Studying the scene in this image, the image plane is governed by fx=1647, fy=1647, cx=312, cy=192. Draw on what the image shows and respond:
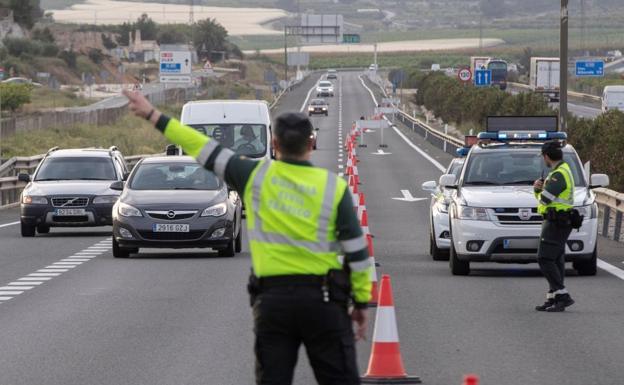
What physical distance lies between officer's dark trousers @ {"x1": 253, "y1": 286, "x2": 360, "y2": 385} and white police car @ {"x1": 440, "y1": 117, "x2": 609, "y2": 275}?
39.9ft

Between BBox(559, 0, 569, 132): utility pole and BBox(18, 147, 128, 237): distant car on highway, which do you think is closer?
BBox(18, 147, 128, 237): distant car on highway

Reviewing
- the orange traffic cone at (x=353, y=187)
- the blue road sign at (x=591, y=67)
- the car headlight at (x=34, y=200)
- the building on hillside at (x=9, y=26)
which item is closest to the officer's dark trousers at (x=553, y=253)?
the orange traffic cone at (x=353, y=187)

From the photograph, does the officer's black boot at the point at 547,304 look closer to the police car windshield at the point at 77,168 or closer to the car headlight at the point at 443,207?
the car headlight at the point at 443,207

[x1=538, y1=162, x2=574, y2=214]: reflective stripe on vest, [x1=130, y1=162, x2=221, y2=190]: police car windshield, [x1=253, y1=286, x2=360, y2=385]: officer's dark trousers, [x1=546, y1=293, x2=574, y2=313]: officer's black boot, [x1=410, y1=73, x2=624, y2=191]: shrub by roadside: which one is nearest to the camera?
[x1=253, y1=286, x2=360, y2=385]: officer's dark trousers

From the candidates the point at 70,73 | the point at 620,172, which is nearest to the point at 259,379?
the point at 620,172

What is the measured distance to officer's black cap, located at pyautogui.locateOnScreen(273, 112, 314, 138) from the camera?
24.1ft

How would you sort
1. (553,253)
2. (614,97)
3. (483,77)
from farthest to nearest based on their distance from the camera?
1. (483,77)
2. (614,97)
3. (553,253)

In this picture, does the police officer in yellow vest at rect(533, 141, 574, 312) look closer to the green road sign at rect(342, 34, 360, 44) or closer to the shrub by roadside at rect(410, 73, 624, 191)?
the shrub by roadside at rect(410, 73, 624, 191)

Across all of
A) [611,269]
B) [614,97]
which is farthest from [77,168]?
[614,97]

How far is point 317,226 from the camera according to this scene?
24.0 feet

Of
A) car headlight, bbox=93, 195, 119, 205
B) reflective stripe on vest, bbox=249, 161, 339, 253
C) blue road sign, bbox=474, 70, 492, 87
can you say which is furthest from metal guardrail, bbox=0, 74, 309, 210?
blue road sign, bbox=474, 70, 492, 87

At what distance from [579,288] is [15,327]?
21.7 feet

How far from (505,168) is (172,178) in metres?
5.68

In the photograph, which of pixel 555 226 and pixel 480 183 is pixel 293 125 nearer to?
pixel 555 226
